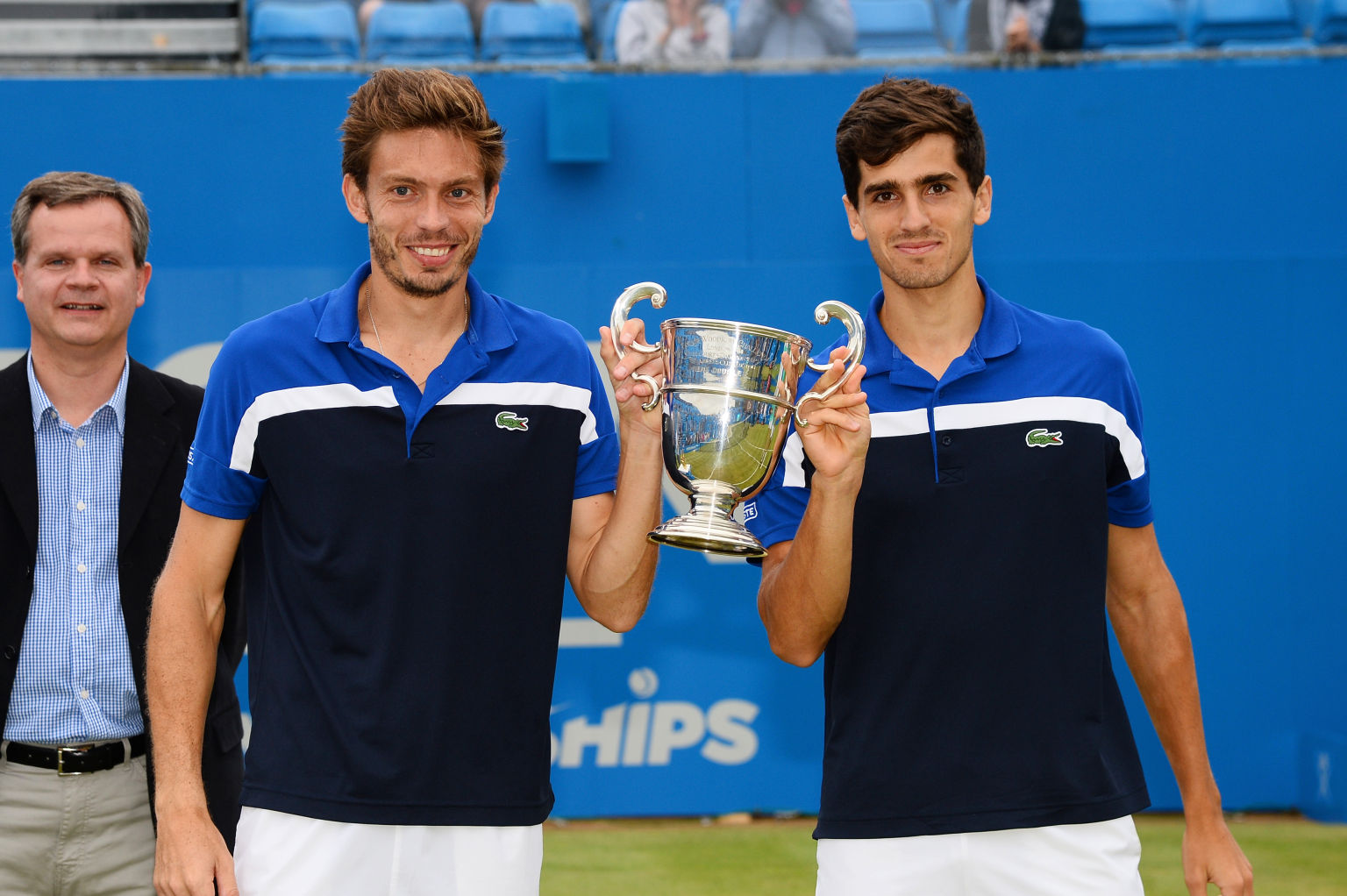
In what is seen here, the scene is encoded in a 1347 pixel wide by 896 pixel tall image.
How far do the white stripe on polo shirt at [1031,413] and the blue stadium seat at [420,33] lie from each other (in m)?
4.10

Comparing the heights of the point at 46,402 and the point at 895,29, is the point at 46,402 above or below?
below

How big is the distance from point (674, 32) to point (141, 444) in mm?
3640

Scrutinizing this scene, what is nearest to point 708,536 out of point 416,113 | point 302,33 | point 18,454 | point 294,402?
point 294,402

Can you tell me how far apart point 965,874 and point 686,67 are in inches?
161

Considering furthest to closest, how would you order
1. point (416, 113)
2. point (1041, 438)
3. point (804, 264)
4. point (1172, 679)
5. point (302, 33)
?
point (302, 33), point (804, 264), point (1172, 679), point (1041, 438), point (416, 113)

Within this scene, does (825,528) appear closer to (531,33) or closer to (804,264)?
(804,264)

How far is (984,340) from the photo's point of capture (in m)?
2.38

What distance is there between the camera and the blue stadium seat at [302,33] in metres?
5.77

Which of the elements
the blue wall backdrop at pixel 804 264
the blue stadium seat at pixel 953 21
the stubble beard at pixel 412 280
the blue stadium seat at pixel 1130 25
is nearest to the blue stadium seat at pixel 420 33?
the blue wall backdrop at pixel 804 264

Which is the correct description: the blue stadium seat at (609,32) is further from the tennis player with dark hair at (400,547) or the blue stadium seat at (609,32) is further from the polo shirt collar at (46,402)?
the tennis player with dark hair at (400,547)

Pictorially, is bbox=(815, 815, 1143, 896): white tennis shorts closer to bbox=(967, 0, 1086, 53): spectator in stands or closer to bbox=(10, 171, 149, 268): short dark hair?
bbox=(10, 171, 149, 268): short dark hair

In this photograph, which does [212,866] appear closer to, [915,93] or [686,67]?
[915,93]

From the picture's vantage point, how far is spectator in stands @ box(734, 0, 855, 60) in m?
5.77

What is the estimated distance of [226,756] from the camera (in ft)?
8.70
